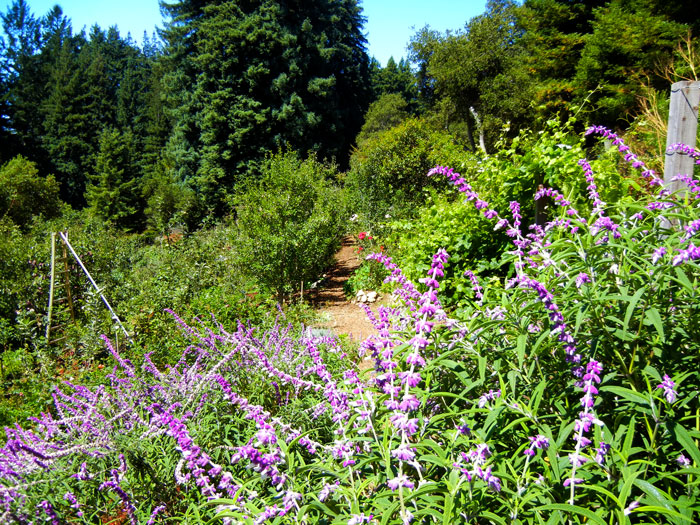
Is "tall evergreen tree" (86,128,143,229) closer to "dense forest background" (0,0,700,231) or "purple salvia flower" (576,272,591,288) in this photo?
"dense forest background" (0,0,700,231)

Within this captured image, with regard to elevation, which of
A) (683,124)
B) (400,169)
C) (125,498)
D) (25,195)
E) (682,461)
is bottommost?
(125,498)

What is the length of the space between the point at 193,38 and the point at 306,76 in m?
5.90

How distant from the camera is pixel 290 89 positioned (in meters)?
21.3

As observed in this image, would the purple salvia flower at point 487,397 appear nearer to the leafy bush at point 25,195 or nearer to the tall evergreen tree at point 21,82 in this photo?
the leafy bush at point 25,195

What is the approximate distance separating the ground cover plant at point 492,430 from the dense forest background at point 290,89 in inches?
276

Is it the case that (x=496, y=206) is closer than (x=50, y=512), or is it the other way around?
(x=50, y=512)

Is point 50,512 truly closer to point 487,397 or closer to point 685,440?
point 487,397

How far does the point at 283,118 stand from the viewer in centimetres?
2081

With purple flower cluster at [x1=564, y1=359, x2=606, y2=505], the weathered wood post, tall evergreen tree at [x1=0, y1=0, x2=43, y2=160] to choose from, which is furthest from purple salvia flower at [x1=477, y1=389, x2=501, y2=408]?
tall evergreen tree at [x1=0, y1=0, x2=43, y2=160]

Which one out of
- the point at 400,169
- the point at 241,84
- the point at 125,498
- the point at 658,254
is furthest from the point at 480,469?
the point at 241,84

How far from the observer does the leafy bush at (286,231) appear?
6.57 metres

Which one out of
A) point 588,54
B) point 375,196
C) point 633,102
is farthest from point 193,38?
point 633,102

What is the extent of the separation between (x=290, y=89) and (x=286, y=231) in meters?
17.0

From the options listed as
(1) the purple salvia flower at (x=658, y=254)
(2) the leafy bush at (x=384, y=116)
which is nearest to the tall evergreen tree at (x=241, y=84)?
(2) the leafy bush at (x=384, y=116)
